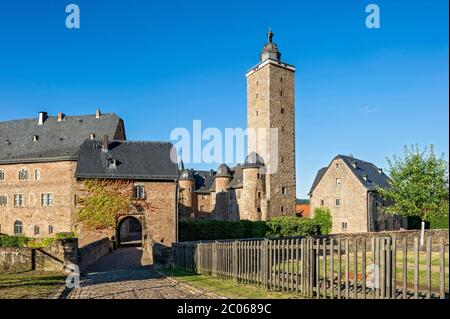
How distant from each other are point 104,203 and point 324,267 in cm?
2620

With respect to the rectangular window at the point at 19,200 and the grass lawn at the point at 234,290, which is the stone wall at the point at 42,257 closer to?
the grass lawn at the point at 234,290

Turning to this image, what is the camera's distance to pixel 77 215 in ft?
105

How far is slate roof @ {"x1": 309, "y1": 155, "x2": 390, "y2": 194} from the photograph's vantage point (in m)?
45.1

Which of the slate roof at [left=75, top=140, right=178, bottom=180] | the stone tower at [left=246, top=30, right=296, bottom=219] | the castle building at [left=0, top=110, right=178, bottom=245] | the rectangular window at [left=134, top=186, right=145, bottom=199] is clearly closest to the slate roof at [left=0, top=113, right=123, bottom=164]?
the castle building at [left=0, top=110, right=178, bottom=245]

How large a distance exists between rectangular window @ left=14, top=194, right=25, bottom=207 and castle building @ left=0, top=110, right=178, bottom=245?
0.23 feet

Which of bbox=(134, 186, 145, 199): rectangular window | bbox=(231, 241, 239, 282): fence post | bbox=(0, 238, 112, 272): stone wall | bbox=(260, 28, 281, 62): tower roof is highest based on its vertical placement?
bbox=(260, 28, 281, 62): tower roof

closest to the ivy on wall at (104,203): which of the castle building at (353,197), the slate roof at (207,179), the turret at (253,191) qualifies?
the turret at (253,191)

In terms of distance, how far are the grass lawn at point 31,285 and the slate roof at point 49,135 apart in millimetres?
25339

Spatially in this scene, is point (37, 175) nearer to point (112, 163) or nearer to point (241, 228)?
point (112, 163)

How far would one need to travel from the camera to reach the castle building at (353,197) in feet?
144

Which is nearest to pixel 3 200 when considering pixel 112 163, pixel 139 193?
pixel 112 163

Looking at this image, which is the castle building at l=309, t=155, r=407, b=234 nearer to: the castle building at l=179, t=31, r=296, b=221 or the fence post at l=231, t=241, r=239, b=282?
the castle building at l=179, t=31, r=296, b=221
